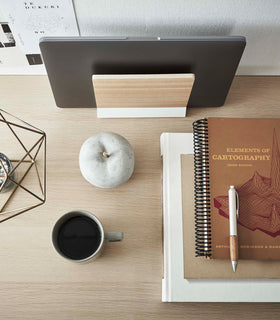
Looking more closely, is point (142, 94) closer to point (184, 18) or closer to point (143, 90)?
point (143, 90)

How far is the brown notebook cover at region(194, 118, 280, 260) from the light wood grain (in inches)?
3.0

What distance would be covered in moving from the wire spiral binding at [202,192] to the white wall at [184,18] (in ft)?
0.58

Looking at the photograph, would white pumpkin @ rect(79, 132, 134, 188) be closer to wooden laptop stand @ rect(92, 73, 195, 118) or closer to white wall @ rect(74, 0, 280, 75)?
wooden laptop stand @ rect(92, 73, 195, 118)

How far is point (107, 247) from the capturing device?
57cm

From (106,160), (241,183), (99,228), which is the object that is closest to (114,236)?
(99,228)

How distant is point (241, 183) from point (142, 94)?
245 mm

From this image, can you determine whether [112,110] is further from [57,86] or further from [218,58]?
[218,58]

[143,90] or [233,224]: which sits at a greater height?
[143,90]

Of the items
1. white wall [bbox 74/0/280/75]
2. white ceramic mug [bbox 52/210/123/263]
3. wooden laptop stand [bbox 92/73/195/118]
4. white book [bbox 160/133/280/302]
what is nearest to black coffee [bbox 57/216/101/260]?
white ceramic mug [bbox 52/210/123/263]

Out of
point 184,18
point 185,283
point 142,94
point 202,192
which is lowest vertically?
point 185,283

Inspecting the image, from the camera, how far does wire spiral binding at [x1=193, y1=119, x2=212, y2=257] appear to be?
1.74ft

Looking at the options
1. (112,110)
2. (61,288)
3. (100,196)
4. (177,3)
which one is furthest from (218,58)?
(61,288)

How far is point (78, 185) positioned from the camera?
1.96 feet

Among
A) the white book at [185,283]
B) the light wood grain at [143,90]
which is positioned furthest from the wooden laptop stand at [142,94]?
the white book at [185,283]
